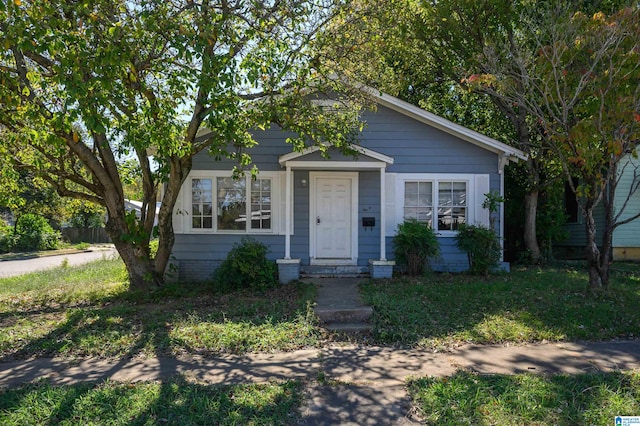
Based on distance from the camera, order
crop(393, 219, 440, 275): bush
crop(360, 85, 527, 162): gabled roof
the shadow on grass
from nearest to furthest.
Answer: the shadow on grass, crop(393, 219, 440, 275): bush, crop(360, 85, 527, 162): gabled roof

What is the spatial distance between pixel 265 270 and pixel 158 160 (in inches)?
124

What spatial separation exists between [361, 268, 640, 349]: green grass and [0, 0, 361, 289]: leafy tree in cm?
333

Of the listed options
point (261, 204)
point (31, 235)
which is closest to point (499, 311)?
point (261, 204)

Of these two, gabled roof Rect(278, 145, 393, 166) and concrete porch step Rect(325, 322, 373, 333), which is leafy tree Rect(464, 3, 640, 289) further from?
concrete porch step Rect(325, 322, 373, 333)

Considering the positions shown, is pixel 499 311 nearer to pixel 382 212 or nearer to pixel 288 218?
pixel 382 212

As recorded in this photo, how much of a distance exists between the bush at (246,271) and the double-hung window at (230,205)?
1.39 metres

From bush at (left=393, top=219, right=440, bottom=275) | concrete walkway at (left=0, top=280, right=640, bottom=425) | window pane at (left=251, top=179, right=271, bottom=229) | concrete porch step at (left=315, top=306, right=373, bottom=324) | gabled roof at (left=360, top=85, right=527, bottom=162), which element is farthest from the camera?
window pane at (left=251, top=179, right=271, bottom=229)

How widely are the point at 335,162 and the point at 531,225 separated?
21.0 feet

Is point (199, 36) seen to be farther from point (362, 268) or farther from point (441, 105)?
point (441, 105)

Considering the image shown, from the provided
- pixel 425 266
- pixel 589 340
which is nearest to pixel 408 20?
pixel 425 266

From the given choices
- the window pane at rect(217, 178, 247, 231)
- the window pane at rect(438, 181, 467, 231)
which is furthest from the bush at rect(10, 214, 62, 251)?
the window pane at rect(438, 181, 467, 231)

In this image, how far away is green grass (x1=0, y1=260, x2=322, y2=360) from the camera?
5.45 metres

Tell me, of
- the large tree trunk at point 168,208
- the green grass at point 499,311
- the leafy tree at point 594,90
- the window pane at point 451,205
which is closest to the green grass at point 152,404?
the green grass at point 499,311

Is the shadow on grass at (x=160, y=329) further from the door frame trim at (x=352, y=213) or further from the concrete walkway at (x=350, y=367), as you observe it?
the door frame trim at (x=352, y=213)
